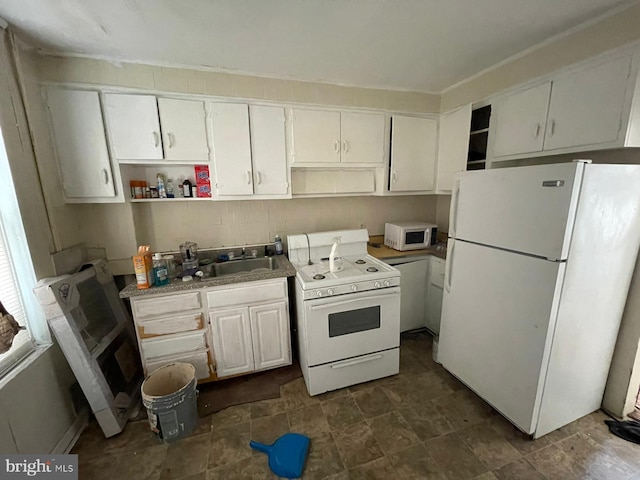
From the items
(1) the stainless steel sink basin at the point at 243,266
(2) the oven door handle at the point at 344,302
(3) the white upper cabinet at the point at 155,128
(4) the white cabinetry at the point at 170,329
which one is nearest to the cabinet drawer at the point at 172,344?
(4) the white cabinetry at the point at 170,329

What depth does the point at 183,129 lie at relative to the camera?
203 cm

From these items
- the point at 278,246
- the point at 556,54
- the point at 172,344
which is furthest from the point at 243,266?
the point at 556,54

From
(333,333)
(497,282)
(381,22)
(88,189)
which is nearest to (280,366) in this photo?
(333,333)

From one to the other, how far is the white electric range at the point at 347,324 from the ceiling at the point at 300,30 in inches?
64.4

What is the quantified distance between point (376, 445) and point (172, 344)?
1605mm

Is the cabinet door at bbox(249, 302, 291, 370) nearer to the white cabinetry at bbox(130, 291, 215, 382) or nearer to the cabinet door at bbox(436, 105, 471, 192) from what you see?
the white cabinetry at bbox(130, 291, 215, 382)

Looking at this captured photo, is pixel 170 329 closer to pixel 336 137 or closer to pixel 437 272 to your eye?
pixel 336 137

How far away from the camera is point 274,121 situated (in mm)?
2207

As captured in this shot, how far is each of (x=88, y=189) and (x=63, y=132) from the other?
414 millimetres

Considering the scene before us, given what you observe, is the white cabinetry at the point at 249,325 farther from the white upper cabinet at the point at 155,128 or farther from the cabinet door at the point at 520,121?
the cabinet door at the point at 520,121

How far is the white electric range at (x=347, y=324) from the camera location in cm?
189

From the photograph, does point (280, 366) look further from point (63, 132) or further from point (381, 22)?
point (381, 22)

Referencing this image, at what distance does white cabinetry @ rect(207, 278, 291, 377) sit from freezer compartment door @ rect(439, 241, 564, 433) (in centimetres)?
138

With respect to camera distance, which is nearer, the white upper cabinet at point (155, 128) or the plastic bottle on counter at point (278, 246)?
the white upper cabinet at point (155, 128)
